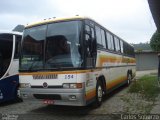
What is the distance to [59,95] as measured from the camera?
30.3 feet

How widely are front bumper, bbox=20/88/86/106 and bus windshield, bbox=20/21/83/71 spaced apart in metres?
0.68

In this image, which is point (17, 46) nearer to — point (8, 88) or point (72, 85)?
point (8, 88)

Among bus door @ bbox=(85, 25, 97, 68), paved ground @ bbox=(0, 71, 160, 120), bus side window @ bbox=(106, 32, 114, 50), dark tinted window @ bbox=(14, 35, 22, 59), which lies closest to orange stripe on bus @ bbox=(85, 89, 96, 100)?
paved ground @ bbox=(0, 71, 160, 120)

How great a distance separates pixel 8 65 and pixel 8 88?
0.88 metres

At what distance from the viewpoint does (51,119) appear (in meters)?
9.21

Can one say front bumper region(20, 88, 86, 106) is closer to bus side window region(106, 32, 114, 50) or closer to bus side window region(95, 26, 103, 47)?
bus side window region(95, 26, 103, 47)

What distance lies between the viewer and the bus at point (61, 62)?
9.16 m

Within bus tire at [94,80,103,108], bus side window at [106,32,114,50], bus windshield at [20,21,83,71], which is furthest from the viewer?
bus side window at [106,32,114,50]

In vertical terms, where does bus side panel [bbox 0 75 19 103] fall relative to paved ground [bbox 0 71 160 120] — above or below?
above

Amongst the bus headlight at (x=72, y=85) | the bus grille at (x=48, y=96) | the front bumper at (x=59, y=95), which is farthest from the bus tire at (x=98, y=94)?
the bus grille at (x=48, y=96)

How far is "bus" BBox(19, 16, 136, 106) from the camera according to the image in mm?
9156

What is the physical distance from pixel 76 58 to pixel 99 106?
8.49 ft

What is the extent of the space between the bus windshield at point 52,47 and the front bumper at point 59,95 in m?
0.68

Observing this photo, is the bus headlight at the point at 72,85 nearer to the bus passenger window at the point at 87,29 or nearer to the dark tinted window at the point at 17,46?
the bus passenger window at the point at 87,29
